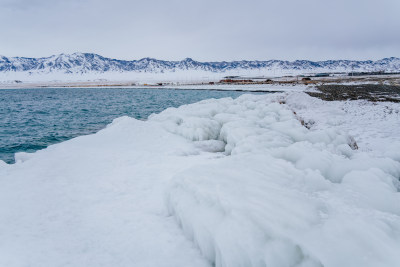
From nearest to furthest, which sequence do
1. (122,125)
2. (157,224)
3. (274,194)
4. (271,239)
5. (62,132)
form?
(271,239)
(274,194)
(157,224)
(122,125)
(62,132)

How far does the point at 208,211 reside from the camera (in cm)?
374

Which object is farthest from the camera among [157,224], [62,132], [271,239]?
[62,132]

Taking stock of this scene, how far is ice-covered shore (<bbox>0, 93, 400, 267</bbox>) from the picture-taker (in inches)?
114

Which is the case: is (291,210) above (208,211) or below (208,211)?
above

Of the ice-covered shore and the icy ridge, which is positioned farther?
the ice-covered shore

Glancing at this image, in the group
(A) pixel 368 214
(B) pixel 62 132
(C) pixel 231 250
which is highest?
(A) pixel 368 214

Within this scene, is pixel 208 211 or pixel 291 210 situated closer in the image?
pixel 291 210

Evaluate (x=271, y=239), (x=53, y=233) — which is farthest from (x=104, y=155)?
(x=271, y=239)

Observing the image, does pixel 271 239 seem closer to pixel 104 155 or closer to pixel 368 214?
pixel 368 214

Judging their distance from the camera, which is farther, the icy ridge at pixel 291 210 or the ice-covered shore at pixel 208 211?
the ice-covered shore at pixel 208 211

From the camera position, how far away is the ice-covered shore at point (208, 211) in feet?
9.48

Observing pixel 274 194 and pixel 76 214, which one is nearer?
pixel 274 194

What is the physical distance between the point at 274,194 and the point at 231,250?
50.1 inches

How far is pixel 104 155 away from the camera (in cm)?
830
